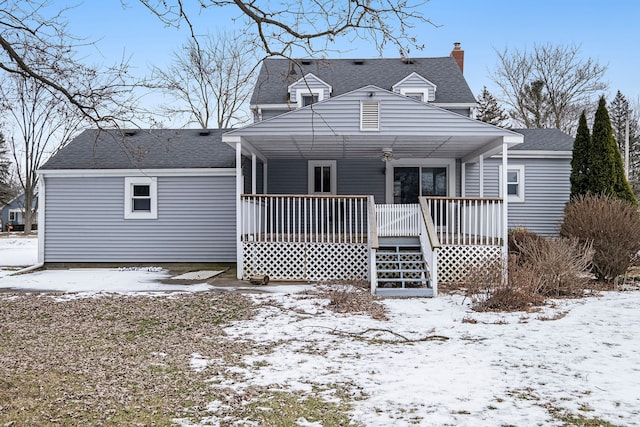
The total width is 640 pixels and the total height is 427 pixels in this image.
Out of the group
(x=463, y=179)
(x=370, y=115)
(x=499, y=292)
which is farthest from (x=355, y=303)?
(x=463, y=179)

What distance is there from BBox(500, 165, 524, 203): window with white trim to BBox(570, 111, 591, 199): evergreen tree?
1.41 metres

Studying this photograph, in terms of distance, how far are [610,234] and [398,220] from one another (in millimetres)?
4386

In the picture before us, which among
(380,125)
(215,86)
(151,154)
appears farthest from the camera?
(215,86)

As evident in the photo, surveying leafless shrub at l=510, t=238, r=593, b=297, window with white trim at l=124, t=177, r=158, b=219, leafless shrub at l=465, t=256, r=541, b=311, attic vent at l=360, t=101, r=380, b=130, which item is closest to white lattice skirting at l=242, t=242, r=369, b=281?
attic vent at l=360, t=101, r=380, b=130

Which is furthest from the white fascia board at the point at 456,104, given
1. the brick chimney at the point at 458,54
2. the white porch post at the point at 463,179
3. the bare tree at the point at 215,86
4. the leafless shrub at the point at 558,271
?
the bare tree at the point at 215,86

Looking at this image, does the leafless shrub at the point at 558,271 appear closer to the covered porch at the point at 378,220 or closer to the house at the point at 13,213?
the covered porch at the point at 378,220

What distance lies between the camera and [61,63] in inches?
248

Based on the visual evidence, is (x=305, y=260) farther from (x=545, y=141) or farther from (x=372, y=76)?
(x=545, y=141)

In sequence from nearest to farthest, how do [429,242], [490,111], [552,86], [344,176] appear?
[429,242] → [344,176] → [552,86] → [490,111]

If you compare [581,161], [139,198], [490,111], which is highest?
[490,111]

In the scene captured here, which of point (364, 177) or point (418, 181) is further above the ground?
point (364, 177)

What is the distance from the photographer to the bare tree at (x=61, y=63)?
5.73 meters

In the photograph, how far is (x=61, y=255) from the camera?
14.2 meters

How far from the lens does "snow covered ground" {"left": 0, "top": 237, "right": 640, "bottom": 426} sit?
3912mm
